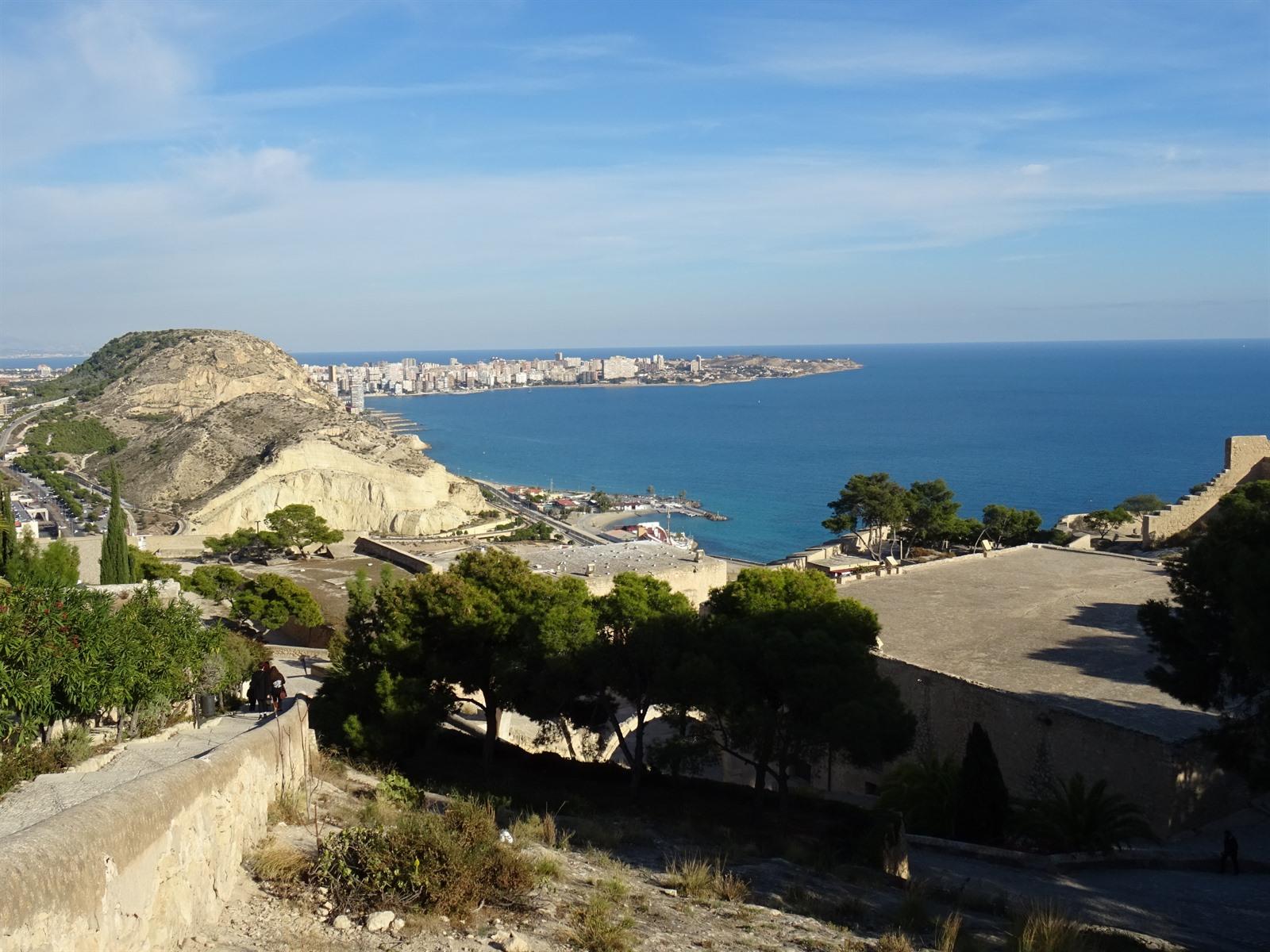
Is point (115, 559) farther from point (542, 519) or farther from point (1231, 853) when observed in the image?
point (542, 519)

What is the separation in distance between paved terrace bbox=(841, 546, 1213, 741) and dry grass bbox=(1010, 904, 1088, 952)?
6031 mm

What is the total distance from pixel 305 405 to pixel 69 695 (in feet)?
223

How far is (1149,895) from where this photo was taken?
880cm

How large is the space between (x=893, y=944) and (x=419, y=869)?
9.21ft

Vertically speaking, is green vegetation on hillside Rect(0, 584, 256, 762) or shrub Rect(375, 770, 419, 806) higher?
green vegetation on hillside Rect(0, 584, 256, 762)

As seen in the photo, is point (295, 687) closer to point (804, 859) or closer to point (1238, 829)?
point (804, 859)

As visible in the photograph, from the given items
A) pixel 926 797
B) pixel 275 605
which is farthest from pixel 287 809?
pixel 275 605

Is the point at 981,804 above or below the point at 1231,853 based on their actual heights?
above

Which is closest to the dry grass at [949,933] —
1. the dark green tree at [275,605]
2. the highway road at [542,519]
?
the dark green tree at [275,605]

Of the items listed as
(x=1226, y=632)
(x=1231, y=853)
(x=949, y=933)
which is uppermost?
(x=1226, y=632)

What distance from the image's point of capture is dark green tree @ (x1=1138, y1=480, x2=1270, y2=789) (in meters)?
7.98

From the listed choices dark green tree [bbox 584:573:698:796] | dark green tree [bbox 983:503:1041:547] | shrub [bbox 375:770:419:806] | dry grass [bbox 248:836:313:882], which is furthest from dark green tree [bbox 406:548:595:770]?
dark green tree [bbox 983:503:1041:547]

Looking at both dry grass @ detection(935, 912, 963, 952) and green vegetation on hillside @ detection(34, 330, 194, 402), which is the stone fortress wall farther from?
green vegetation on hillside @ detection(34, 330, 194, 402)

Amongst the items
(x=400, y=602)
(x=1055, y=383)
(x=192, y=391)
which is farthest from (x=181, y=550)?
(x=1055, y=383)
